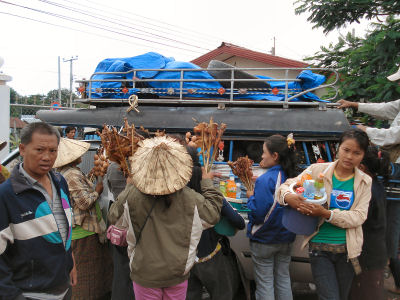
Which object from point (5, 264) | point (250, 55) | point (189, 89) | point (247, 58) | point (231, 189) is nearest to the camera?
point (5, 264)

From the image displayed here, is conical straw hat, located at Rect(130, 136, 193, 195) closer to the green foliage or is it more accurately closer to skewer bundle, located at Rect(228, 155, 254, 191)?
skewer bundle, located at Rect(228, 155, 254, 191)

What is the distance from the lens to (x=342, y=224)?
2.29 meters

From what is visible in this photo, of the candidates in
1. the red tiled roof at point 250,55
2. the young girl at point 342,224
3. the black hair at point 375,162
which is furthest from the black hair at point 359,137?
the red tiled roof at point 250,55

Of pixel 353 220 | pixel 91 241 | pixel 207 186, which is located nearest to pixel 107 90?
pixel 91 241

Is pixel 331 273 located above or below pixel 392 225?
below

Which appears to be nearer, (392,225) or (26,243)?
(26,243)

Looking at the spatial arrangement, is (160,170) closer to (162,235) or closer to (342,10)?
(162,235)

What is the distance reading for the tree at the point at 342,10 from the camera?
6738 millimetres

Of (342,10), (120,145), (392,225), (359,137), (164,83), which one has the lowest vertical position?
(392,225)

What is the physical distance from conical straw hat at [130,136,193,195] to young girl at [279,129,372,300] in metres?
0.85

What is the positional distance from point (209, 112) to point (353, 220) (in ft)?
7.45

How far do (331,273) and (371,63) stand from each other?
551 centimetres

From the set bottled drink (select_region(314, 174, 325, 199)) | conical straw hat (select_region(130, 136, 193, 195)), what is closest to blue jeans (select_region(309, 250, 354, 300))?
bottled drink (select_region(314, 174, 325, 199))

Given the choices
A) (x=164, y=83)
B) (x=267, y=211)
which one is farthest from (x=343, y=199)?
(x=164, y=83)
